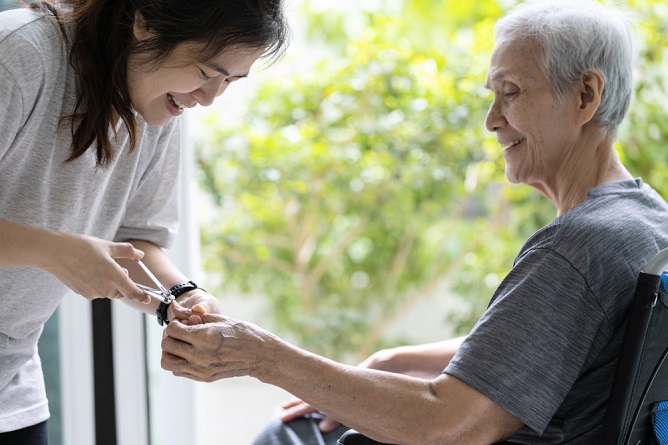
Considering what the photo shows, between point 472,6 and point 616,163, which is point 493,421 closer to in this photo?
point 616,163

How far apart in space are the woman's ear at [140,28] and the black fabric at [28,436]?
72 centimetres

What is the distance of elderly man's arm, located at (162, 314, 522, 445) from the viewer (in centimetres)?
124

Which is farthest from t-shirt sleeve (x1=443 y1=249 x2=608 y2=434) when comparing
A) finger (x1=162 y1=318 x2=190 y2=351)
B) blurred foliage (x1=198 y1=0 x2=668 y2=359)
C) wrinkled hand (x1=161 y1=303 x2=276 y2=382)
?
blurred foliage (x1=198 y1=0 x2=668 y2=359)

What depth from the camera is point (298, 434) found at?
161cm

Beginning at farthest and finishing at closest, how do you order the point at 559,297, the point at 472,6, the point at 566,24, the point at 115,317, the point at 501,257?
the point at 472,6 → the point at 501,257 → the point at 115,317 → the point at 566,24 → the point at 559,297

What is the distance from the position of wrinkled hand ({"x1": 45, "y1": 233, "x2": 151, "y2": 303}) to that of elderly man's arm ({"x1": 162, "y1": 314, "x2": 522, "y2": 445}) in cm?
14

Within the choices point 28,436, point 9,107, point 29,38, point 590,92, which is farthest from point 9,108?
point 590,92

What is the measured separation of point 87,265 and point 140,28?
366mm

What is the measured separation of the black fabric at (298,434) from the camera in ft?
5.20

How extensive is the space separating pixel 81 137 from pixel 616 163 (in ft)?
Result: 3.14

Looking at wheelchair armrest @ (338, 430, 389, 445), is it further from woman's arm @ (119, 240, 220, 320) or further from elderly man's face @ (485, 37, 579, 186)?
elderly man's face @ (485, 37, 579, 186)

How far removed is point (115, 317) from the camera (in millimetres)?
2129

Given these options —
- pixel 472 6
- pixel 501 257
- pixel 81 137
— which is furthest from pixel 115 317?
pixel 472 6

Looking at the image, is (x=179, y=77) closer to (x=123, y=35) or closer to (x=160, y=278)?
(x=123, y=35)
